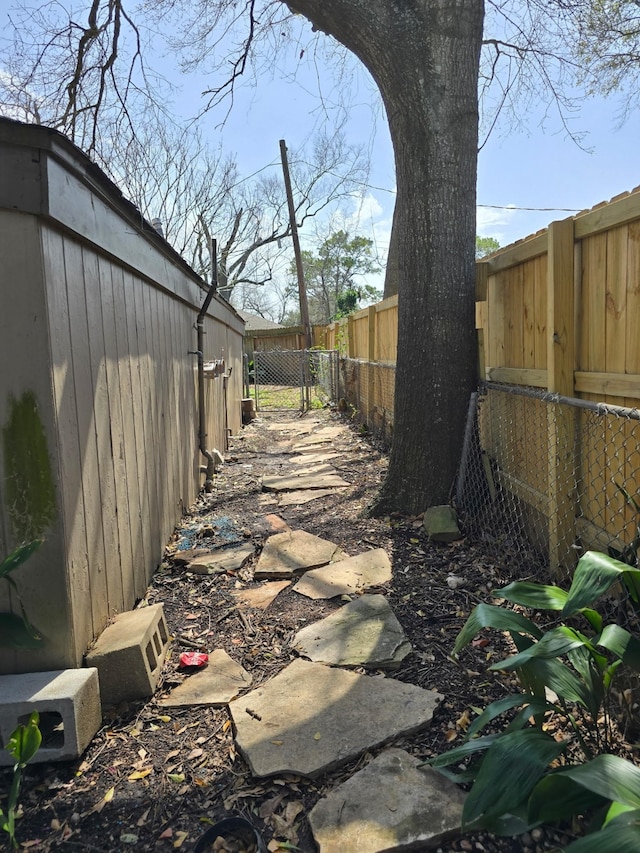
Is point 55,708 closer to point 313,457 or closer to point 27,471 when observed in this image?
point 27,471

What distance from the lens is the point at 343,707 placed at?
6.84 ft

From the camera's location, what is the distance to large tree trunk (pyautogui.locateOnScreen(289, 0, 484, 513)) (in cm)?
384

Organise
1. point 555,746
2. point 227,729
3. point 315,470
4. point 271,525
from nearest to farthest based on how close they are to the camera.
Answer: point 555,746 → point 227,729 → point 271,525 → point 315,470

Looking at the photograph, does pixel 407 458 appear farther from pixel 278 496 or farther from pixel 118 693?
pixel 118 693

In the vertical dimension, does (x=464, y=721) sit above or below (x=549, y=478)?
below

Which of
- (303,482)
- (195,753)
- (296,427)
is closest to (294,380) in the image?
(296,427)

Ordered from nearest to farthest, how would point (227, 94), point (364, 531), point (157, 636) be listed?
point (157, 636) < point (364, 531) < point (227, 94)

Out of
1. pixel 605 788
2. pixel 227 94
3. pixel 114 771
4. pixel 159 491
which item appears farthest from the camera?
pixel 227 94

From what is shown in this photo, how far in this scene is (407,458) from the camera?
4.09 metres

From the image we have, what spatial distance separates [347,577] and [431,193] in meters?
2.65

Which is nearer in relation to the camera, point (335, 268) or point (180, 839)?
point (180, 839)

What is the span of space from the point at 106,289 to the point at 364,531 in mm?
2348

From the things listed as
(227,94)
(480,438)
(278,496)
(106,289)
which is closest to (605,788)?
(106,289)

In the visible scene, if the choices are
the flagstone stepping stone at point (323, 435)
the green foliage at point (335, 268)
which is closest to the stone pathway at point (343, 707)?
the flagstone stepping stone at point (323, 435)
